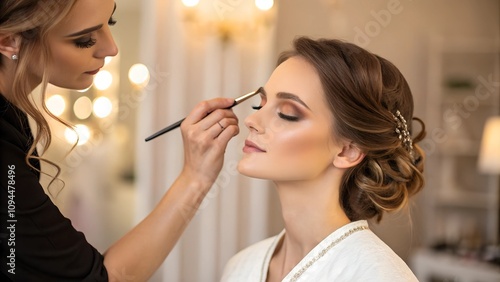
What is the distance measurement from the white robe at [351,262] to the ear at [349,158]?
12 cm

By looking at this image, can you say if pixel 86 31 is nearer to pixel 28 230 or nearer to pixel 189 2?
pixel 28 230

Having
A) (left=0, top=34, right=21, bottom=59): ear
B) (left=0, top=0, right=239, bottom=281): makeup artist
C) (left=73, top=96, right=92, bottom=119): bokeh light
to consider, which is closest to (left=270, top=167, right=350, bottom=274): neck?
(left=0, top=0, right=239, bottom=281): makeup artist

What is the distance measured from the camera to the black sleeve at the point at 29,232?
3.10 ft

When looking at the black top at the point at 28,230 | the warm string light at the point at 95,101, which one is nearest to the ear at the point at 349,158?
the black top at the point at 28,230

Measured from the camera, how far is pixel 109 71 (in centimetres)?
247

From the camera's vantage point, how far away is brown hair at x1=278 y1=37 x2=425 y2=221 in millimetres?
1134

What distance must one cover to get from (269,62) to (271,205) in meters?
0.60

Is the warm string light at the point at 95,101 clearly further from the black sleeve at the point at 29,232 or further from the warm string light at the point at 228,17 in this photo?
the black sleeve at the point at 29,232

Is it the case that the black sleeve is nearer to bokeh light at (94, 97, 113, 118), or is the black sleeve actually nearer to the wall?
the wall

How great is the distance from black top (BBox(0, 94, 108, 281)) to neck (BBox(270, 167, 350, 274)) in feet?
1.31

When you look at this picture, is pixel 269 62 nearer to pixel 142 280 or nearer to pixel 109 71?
pixel 109 71

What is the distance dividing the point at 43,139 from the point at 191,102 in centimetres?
129

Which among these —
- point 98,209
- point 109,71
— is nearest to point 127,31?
point 109,71

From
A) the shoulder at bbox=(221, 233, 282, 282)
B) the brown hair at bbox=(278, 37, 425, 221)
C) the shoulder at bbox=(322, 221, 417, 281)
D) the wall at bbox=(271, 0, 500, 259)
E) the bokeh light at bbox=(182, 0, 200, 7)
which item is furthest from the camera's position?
the wall at bbox=(271, 0, 500, 259)
